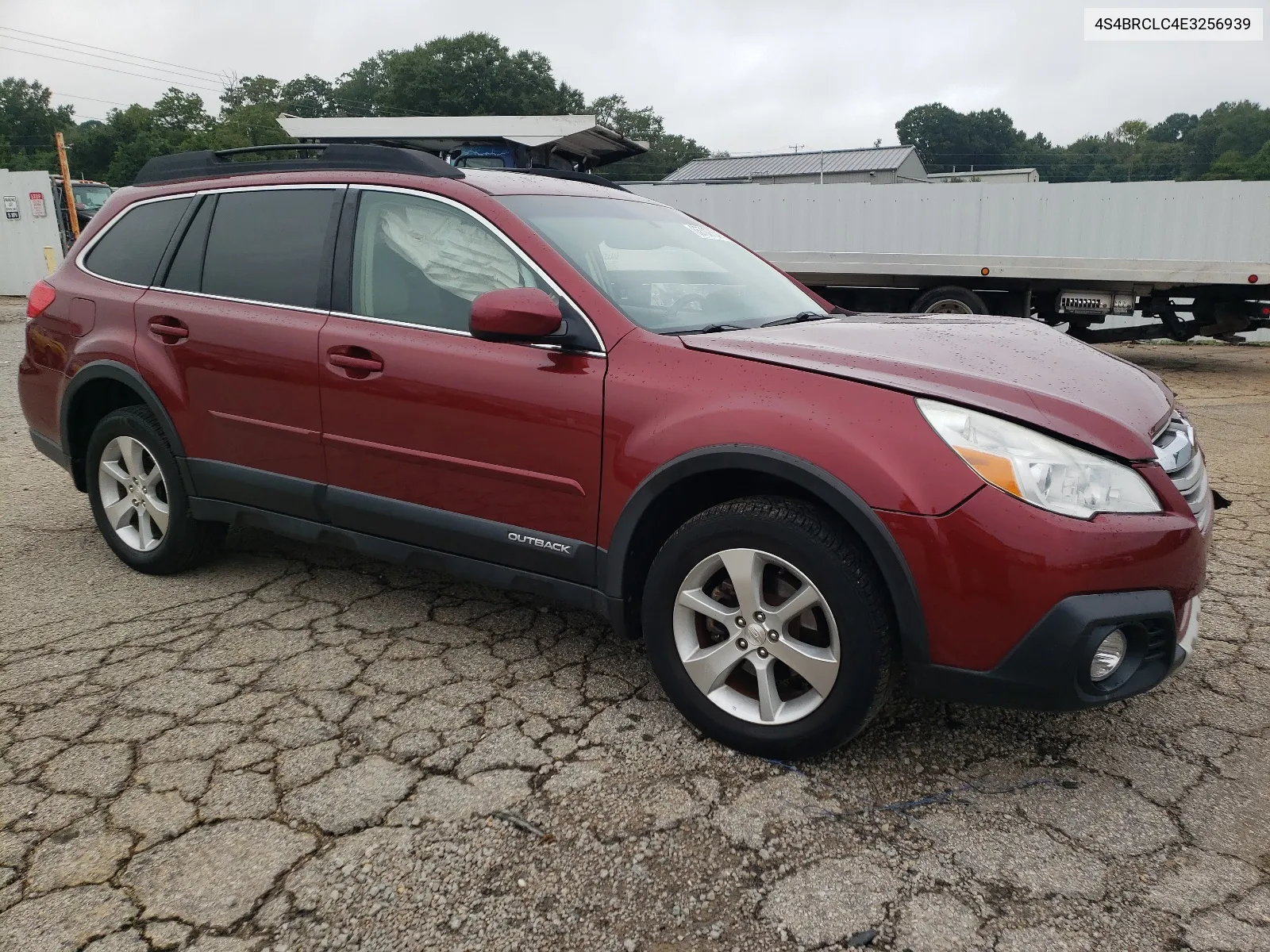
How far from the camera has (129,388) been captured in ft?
12.6

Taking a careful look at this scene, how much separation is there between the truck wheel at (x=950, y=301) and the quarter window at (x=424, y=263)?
7.70m

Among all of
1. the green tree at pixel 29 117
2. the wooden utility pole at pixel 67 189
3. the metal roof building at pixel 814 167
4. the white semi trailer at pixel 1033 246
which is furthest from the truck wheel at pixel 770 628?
the green tree at pixel 29 117

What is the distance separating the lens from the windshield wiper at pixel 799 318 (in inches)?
122

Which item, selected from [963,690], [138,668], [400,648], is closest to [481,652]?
[400,648]

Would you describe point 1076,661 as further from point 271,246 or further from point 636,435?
point 271,246

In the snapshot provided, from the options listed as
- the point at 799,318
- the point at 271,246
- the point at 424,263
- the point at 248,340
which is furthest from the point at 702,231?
the point at 248,340

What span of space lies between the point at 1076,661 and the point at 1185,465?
2.28 feet

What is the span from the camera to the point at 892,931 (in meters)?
1.94

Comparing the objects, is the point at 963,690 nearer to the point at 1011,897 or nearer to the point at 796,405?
the point at 1011,897

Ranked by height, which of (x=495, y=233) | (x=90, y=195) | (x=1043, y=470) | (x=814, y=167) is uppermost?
(x=814, y=167)

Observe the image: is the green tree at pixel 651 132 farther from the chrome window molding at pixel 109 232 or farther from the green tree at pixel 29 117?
the chrome window molding at pixel 109 232

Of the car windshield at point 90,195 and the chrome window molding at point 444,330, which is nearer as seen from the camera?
the chrome window molding at point 444,330

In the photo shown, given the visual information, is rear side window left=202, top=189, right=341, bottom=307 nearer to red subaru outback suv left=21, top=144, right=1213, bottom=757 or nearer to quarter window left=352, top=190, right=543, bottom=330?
red subaru outback suv left=21, top=144, right=1213, bottom=757

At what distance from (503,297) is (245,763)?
1504 millimetres
